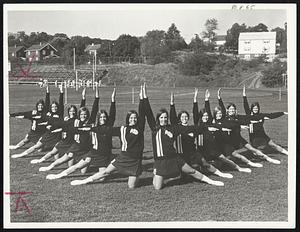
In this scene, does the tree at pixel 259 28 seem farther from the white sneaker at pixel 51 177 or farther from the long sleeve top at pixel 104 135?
the white sneaker at pixel 51 177

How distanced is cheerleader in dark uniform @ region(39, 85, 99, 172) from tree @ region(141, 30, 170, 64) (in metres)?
0.52

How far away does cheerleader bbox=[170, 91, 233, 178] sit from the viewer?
11.4 feet

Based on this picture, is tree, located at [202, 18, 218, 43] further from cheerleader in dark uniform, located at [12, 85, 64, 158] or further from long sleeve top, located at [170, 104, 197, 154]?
cheerleader in dark uniform, located at [12, 85, 64, 158]

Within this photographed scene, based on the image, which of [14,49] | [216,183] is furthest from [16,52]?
[216,183]

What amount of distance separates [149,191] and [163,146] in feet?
1.14

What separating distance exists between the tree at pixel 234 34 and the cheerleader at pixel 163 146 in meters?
0.74

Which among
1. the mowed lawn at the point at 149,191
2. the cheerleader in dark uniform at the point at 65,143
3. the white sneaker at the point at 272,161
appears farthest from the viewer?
the white sneaker at the point at 272,161

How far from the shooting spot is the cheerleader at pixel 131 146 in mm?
3426

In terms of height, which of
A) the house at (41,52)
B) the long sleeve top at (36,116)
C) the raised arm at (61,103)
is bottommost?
the long sleeve top at (36,116)

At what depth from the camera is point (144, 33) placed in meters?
3.66

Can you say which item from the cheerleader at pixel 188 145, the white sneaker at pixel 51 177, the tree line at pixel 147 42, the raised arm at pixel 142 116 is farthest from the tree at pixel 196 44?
the white sneaker at pixel 51 177

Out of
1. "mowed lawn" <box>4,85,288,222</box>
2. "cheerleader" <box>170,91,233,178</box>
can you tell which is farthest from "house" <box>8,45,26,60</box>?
"cheerleader" <box>170,91,233,178</box>

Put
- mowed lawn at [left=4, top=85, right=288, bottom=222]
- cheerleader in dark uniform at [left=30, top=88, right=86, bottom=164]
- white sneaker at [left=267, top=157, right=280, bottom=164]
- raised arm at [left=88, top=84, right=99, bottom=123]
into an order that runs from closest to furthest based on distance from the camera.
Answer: mowed lawn at [left=4, top=85, right=288, bottom=222] → raised arm at [left=88, top=84, right=99, bottom=123] → cheerleader in dark uniform at [left=30, top=88, right=86, bottom=164] → white sneaker at [left=267, top=157, right=280, bottom=164]

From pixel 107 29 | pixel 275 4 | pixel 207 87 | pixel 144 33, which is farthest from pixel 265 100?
pixel 107 29
